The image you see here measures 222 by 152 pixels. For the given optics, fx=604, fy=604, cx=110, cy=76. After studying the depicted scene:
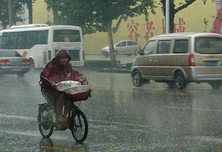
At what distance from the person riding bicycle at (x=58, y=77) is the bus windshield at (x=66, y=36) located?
26812mm

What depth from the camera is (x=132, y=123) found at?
1163 cm

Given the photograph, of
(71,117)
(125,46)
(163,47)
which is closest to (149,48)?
(163,47)

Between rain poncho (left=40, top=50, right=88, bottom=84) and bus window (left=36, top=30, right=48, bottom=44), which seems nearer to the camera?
rain poncho (left=40, top=50, right=88, bottom=84)

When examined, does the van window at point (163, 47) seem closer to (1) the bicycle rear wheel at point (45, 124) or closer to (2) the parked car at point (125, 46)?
(1) the bicycle rear wheel at point (45, 124)

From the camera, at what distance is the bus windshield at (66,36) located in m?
36.3

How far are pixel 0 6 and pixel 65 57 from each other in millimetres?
41435

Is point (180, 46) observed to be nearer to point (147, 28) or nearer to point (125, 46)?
point (125, 46)

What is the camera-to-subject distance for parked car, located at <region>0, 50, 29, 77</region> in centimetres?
2955

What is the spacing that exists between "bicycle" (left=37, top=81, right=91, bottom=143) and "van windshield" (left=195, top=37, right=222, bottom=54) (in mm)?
9662

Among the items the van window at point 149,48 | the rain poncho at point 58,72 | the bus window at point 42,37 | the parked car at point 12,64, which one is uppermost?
the bus window at point 42,37

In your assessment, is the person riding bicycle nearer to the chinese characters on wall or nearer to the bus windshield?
→ the bus windshield

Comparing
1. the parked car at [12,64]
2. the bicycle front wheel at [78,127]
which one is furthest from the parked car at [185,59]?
the parked car at [12,64]

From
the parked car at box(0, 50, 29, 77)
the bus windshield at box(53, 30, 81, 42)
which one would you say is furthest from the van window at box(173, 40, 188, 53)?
the bus windshield at box(53, 30, 81, 42)

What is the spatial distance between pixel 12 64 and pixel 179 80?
495 inches
